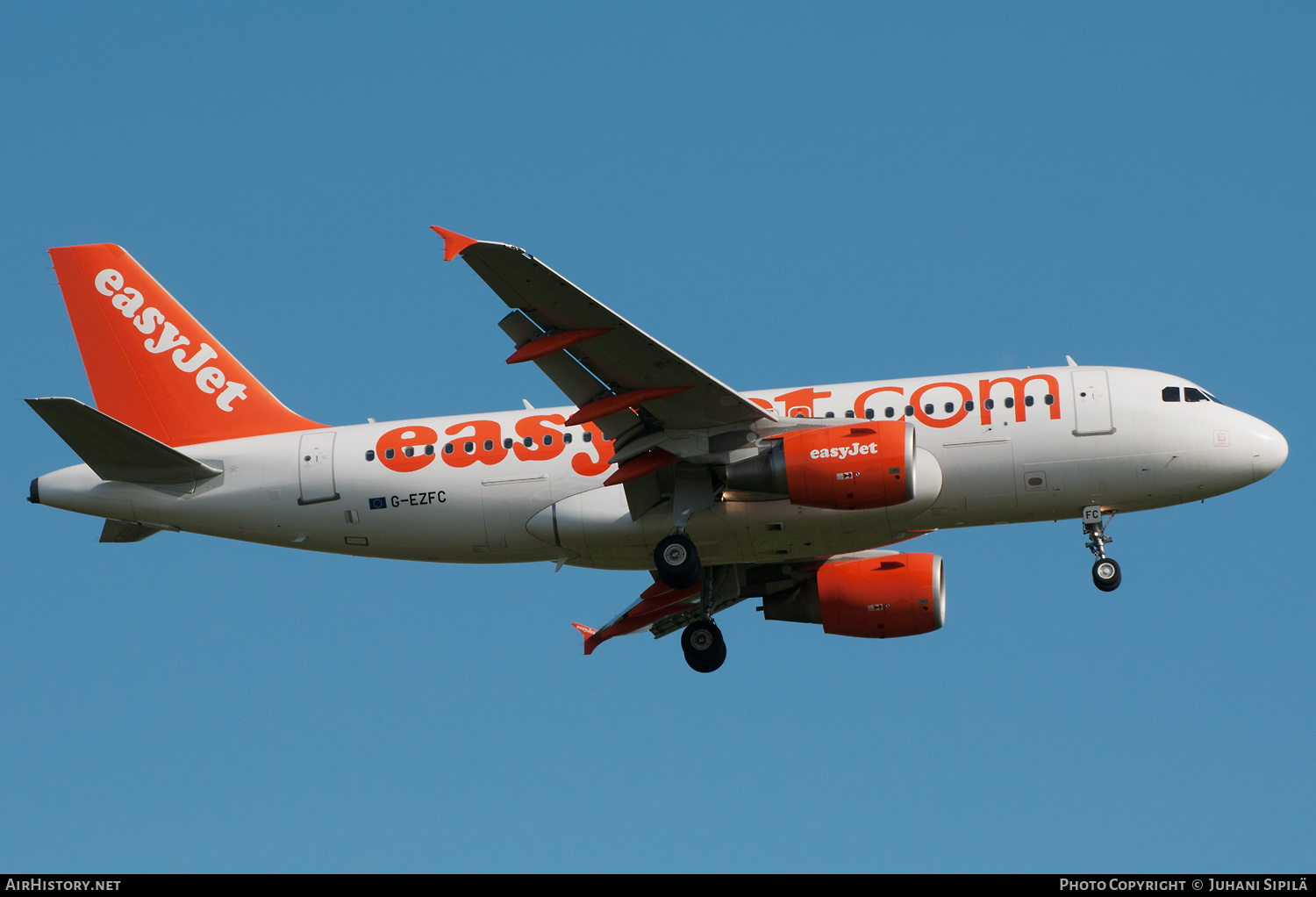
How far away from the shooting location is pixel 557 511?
3425 cm

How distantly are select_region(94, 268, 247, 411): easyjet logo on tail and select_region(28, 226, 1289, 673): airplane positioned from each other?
12 centimetres

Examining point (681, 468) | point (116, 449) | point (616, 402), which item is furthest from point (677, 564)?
point (116, 449)

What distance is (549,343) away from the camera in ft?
99.2

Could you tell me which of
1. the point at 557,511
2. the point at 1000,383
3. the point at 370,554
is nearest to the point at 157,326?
the point at 370,554

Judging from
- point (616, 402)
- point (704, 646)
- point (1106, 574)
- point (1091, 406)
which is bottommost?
point (704, 646)

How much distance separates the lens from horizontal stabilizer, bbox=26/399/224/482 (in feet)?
108

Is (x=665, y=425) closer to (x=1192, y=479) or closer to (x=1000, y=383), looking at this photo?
(x=1000, y=383)

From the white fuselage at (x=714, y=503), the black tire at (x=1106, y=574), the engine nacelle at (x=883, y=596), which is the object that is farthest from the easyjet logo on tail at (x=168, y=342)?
the black tire at (x=1106, y=574)

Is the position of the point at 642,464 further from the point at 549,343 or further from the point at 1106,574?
the point at 1106,574

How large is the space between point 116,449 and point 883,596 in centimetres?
1813

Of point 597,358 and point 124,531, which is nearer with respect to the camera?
point 597,358

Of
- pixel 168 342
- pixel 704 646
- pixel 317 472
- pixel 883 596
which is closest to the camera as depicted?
pixel 317 472

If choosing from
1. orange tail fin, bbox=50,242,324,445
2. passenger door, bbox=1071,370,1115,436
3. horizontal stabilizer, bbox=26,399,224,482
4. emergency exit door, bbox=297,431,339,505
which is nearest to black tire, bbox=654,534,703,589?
emergency exit door, bbox=297,431,339,505

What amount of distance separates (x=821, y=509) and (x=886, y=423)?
2.39 metres
